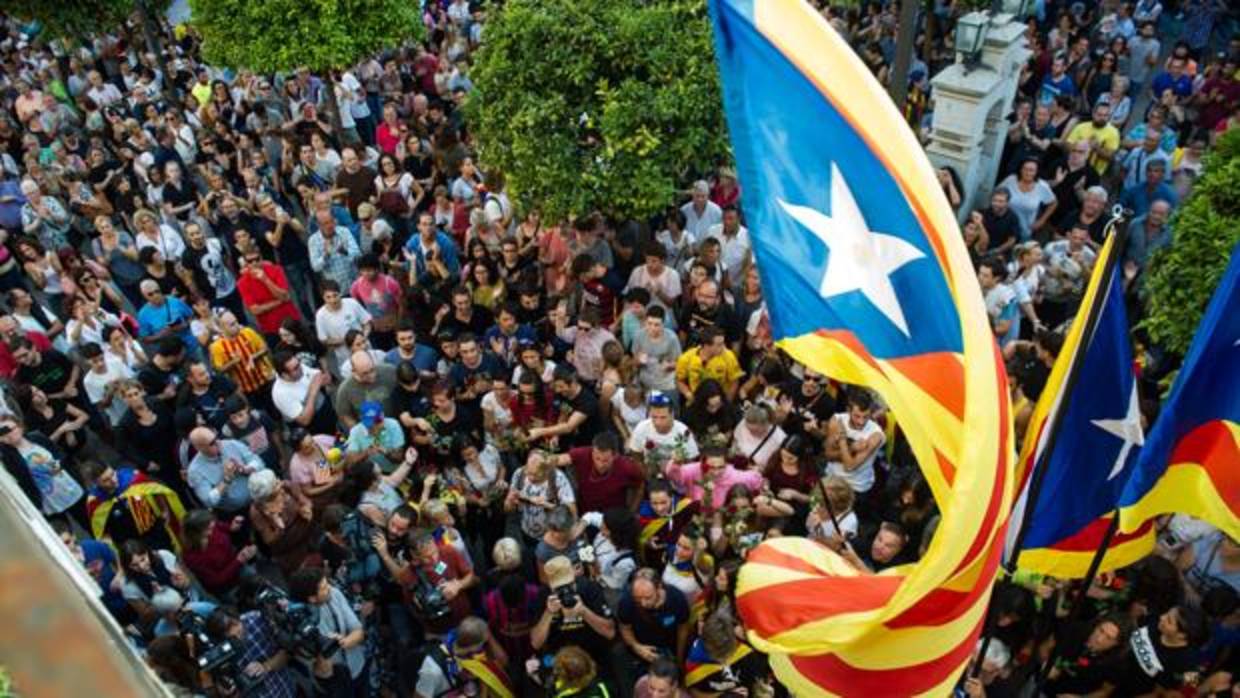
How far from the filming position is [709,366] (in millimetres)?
7801

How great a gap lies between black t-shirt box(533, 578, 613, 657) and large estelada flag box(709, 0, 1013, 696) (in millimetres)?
1538

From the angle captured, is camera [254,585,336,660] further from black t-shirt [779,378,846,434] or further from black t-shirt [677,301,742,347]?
black t-shirt [677,301,742,347]

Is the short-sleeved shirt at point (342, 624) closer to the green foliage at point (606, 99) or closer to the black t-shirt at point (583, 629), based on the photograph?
the black t-shirt at point (583, 629)

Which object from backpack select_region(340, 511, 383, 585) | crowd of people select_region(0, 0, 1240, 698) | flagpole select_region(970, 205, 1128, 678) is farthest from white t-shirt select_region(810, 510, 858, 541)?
backpack select_region(340, 511, 383, 585)

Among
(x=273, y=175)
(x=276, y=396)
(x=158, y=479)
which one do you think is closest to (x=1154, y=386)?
(x=276, y=396)

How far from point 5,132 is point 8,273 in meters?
5.45

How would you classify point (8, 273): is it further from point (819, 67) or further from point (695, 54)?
point (819, 67)

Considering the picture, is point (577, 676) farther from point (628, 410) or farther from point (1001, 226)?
point (1001, 226)

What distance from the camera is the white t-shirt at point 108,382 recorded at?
8.19 meters

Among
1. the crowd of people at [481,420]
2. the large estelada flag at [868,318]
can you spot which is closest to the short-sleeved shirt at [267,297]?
the crowd of people at [481,420]

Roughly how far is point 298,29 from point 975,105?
7196 millimetres

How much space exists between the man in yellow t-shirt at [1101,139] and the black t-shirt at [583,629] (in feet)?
24.5

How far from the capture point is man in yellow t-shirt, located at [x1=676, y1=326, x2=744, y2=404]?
7734mm

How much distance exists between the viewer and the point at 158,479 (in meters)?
7.96
